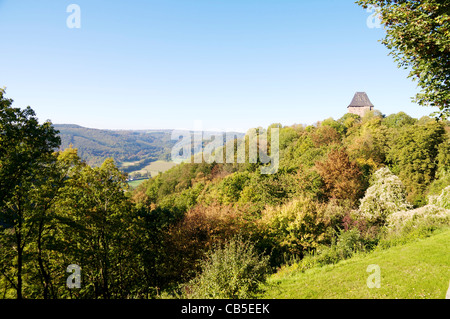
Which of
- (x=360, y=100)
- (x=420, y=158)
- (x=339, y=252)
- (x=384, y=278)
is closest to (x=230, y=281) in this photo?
(x=384, y=278)

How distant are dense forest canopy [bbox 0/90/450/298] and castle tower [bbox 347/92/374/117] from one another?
80470 mm

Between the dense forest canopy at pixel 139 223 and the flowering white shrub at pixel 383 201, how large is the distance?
0.29 ft

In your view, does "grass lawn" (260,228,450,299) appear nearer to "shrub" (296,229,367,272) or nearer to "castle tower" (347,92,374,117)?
"shrub" (296,229,367,272)

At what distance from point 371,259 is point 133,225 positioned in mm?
13713

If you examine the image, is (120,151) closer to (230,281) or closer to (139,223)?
(139,223)

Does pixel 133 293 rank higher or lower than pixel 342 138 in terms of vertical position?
lower

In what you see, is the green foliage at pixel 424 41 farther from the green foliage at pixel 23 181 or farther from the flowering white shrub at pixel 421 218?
the green foliage at pixel 23 181

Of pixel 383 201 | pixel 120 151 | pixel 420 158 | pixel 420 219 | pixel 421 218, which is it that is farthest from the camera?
pixel 120 151

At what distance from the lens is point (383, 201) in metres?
20.2

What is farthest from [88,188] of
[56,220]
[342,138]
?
[342,138]

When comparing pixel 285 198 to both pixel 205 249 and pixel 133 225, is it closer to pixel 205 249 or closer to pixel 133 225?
pixel 205 249

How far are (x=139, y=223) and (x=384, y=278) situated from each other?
45.2 ft

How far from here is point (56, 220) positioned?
11.5 meters
